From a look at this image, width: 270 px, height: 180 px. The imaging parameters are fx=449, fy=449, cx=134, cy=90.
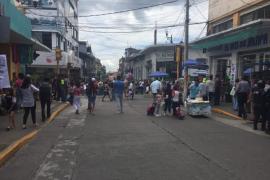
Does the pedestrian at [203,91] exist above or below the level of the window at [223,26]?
below

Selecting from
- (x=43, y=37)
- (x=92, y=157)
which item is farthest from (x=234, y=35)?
(x=43, y=37)

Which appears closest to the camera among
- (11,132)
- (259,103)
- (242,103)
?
(11,132)

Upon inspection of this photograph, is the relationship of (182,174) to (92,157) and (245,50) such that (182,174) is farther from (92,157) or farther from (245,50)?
(245,50)

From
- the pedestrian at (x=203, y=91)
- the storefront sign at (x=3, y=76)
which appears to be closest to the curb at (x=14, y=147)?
the storefront sign at (x=3, y=76)

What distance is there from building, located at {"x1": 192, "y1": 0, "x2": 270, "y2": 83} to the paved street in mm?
7071

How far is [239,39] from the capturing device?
22188 mm

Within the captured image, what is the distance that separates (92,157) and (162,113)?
34.0 feet

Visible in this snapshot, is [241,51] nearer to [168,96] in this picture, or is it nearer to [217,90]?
[217,90]

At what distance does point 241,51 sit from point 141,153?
17.2 metres

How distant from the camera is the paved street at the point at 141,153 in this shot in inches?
326

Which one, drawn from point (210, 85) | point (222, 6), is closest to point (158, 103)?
point (210, 85)

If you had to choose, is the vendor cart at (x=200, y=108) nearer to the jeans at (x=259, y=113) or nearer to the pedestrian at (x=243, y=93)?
the pedestrian at (x=243, y=93)

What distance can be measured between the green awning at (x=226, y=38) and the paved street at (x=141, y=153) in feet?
22.8

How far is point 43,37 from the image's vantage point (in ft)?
150
